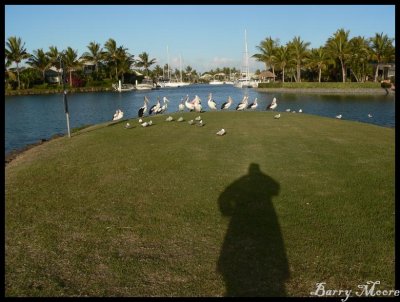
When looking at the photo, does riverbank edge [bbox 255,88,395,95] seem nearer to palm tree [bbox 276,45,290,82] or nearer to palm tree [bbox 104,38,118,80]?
palm tree [bbox 276,45,290,82]

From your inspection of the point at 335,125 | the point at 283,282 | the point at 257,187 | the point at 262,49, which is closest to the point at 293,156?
the point at 257,187

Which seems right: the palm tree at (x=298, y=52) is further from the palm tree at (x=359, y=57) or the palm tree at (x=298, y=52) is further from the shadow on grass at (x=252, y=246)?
the shadow on grass at (x=252, y=246)

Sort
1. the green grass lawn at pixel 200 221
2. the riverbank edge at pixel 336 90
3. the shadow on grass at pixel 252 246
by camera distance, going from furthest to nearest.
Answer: the riverbank edge at pixel 336 90 → the green grass lawn at pixel 200 221 → the shadow on grass at pixel 252 246

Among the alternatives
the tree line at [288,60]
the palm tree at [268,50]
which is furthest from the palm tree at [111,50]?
the palm tree at [268,50]

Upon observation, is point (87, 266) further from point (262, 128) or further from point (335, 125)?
point (335, 125)

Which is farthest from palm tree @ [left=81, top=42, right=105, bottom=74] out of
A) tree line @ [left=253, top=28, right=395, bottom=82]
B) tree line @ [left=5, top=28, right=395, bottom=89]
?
tree line @ [left=253, top=28, right=395, bottom=82]

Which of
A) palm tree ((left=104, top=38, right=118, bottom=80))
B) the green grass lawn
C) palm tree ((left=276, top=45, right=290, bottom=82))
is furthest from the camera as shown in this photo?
palm tree ((left=104, top=38, right=118, bottom=80))

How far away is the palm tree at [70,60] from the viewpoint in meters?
95.0

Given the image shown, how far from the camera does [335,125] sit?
18.8 metres

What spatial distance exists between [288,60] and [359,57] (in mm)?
15973

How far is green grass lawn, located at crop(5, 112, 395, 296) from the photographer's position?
207 inches
